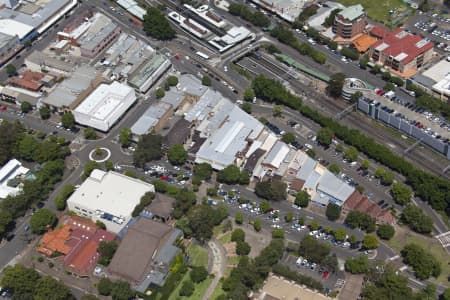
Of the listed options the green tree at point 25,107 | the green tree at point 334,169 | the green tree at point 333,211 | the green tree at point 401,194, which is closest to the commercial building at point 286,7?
the green tree at point 334,169

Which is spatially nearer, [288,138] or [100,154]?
[288,138]

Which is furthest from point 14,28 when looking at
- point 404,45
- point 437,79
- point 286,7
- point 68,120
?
point 437,79

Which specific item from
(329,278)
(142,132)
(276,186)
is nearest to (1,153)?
(142,132)

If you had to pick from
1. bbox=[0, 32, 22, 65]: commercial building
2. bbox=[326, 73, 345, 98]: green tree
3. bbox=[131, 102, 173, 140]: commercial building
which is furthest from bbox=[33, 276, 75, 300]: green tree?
bbox=[0, 32, 22, 65]: commercial building

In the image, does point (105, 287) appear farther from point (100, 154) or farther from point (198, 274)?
point (100, 154)

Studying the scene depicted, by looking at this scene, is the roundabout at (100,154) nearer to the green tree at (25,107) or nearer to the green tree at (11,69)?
the green tree at (25,107)
